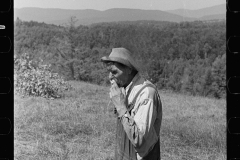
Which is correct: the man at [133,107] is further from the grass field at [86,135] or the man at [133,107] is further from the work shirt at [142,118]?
the grass field at [86,135]

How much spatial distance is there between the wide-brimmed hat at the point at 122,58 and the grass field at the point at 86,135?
3.13 metres

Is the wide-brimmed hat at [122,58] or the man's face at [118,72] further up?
the wide-brimmed hat at [122,58]

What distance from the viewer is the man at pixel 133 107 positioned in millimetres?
1426

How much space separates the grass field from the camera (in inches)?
183

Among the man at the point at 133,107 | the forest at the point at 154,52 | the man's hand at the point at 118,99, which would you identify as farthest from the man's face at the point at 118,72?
the forest at the point at 154,52

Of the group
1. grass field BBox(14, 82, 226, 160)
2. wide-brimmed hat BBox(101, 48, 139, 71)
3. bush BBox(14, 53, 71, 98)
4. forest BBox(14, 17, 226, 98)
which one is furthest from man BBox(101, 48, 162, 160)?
forest BBox(14, 17, 226, 98)

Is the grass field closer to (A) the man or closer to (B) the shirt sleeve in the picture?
(A) the man

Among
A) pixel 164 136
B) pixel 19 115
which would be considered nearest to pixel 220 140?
pixel 164 136

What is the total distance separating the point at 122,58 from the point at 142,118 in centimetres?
32

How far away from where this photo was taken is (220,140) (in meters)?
5.39

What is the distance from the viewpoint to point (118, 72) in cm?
158

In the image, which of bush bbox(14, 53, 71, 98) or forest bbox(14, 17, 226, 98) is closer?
bush bbox(14, 53, 71, 98)
